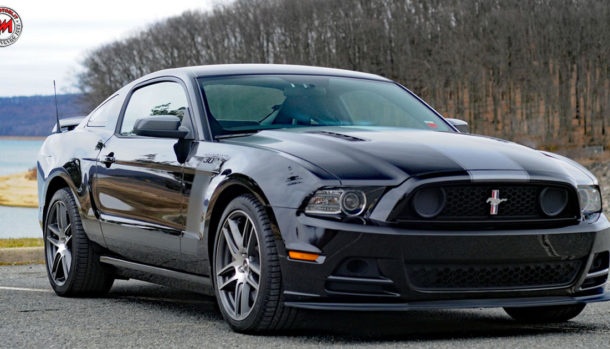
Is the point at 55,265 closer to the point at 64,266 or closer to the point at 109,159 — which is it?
the point at 64,266

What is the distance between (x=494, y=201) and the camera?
4.93m

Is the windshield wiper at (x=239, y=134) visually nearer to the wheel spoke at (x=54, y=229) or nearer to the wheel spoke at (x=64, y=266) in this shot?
the wheel spoke at (x=64, y=266)

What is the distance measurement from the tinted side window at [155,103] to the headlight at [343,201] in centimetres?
179

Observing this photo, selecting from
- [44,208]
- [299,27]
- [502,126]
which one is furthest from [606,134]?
[44,208]

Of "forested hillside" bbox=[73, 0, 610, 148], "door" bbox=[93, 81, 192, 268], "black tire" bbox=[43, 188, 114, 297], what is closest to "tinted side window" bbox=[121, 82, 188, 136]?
"door" bbox=[93, 81, 192, 268]

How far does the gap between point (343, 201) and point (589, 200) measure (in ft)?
4.50

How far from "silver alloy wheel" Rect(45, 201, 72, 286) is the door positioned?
1.96 ft

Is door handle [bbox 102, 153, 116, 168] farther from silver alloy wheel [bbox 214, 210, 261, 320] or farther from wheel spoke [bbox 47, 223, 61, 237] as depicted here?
silver alloy wheel [bbox 214, 210, 261, 320]

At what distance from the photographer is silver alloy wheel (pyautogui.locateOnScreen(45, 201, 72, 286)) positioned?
24.8ft

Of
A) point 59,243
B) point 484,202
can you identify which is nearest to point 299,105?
point 484,202

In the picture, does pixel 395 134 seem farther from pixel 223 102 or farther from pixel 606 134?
pixel 606 134

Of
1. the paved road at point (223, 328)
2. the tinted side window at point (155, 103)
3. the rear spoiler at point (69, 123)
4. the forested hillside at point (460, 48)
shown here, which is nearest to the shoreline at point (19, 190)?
the forested hillside at point (460, 48)

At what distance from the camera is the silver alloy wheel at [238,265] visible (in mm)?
5227

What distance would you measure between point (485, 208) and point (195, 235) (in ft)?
5.57
